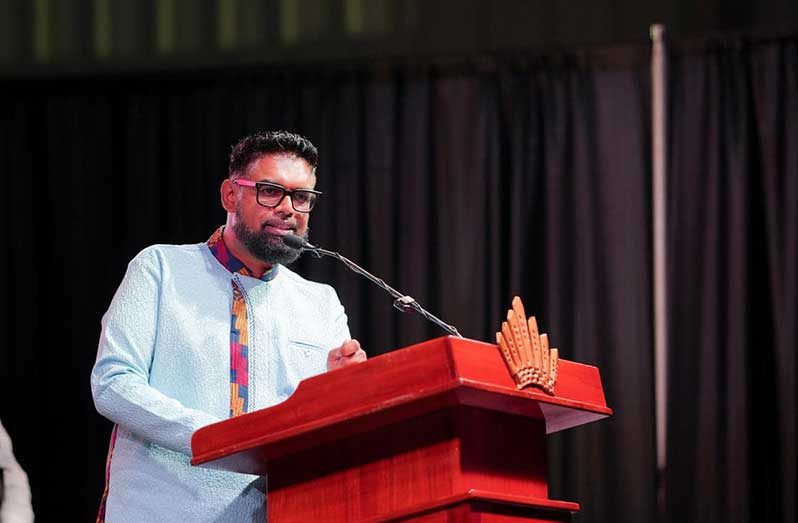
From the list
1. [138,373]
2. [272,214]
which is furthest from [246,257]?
[138,373]

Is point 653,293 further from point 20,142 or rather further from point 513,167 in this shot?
point 20,142

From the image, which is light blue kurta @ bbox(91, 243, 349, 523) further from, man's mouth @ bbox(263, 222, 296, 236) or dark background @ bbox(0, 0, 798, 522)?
dark background @ bbox(0, 0, 798, 522)

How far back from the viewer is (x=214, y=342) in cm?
283

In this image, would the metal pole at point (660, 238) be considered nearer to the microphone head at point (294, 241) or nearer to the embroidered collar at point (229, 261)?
the embroidered collar at point (229, 261)

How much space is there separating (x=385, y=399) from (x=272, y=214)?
0.90 metres

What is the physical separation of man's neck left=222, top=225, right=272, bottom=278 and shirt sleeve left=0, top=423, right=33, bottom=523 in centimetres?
135

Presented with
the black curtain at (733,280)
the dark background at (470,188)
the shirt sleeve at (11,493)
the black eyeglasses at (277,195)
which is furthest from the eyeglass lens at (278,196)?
the black curtain at (733,280)

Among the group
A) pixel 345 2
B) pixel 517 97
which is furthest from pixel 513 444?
pixel 345 2

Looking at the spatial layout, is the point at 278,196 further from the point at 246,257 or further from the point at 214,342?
the point at 214,342

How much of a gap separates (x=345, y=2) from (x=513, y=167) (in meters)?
1.02

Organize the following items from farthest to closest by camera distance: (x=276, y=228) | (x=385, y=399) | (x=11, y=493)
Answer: (x=276, y=228) < (x=385, y=399) < (x=11, y=493)

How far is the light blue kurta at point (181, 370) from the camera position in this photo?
2648 mm

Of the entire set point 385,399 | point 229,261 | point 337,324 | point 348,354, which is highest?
point 229,261

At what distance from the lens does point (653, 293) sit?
4957 millimetres
